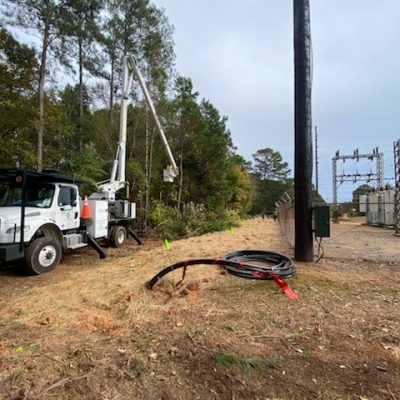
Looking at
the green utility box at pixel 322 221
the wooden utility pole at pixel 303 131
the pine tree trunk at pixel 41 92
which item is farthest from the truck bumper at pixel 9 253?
the pine tree trunk at pixel 41 92

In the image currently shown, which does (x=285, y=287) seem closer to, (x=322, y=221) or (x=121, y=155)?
(x=322, y=221)

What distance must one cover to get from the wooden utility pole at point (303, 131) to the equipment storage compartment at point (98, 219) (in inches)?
219

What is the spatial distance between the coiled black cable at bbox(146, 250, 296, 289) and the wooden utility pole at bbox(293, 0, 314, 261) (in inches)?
35.1

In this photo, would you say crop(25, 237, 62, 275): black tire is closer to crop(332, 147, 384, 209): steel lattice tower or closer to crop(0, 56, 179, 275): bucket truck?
crop(0, 56, 179, 275): bucket truck

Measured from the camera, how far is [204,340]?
2.87 m

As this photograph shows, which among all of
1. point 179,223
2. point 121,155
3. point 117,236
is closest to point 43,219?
point 117,236

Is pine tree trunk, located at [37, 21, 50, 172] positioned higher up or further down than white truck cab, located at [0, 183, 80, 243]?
higher up

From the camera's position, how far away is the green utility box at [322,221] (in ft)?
19.9

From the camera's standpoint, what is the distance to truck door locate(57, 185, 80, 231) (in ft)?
24.4

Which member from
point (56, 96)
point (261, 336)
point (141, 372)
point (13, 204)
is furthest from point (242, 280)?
point (56, 96)

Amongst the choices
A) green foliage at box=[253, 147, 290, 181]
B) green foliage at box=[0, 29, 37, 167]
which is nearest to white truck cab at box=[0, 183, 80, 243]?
green foliage at box=[0, 29, 37, 167]

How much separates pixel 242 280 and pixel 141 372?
9.00 feet

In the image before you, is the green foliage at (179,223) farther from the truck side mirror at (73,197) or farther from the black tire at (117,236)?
the truck side mirror at (73,197)

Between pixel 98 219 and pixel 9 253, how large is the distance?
3112 millimetres
